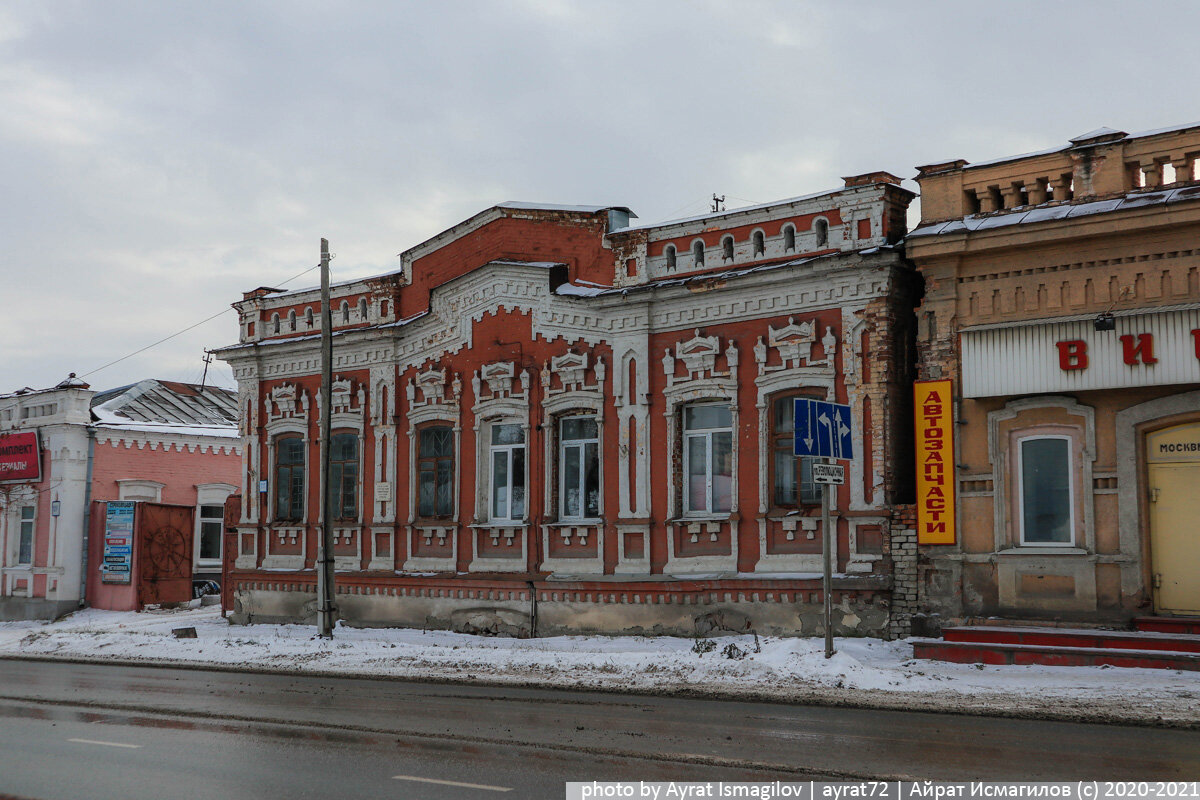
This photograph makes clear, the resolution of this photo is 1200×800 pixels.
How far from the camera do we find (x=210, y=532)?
Result: 34000mm

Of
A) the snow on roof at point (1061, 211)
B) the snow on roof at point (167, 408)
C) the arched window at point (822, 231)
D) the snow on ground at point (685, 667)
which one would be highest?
the arched window at point (822, 231)

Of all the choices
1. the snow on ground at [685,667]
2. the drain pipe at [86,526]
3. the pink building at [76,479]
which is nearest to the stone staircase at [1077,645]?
the snow on ground at [685,667]

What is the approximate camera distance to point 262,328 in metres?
26.6

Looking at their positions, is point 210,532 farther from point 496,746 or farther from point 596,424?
point 496,746

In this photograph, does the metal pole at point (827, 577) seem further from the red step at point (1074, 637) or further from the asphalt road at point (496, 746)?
the asphalt road at point (496, 746)

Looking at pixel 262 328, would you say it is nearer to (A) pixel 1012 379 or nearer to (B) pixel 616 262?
(B) pixel 616 262

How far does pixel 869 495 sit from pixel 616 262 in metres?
6.19

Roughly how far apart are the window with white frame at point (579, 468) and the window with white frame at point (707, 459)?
180 centimetres

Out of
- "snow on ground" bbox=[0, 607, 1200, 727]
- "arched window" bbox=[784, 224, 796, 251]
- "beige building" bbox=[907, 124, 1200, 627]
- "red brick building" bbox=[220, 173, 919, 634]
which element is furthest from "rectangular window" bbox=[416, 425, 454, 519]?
"beige building" bbox=[907, 124, 1200, 627]

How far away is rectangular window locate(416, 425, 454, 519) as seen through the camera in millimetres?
22734

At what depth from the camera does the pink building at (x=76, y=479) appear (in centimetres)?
3034

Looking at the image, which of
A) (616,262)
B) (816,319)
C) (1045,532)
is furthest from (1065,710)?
(616,262)

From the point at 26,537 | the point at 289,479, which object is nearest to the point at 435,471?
the point at 289,479

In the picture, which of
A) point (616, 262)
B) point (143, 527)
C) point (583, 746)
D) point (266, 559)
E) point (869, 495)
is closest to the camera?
point (583, 746)
